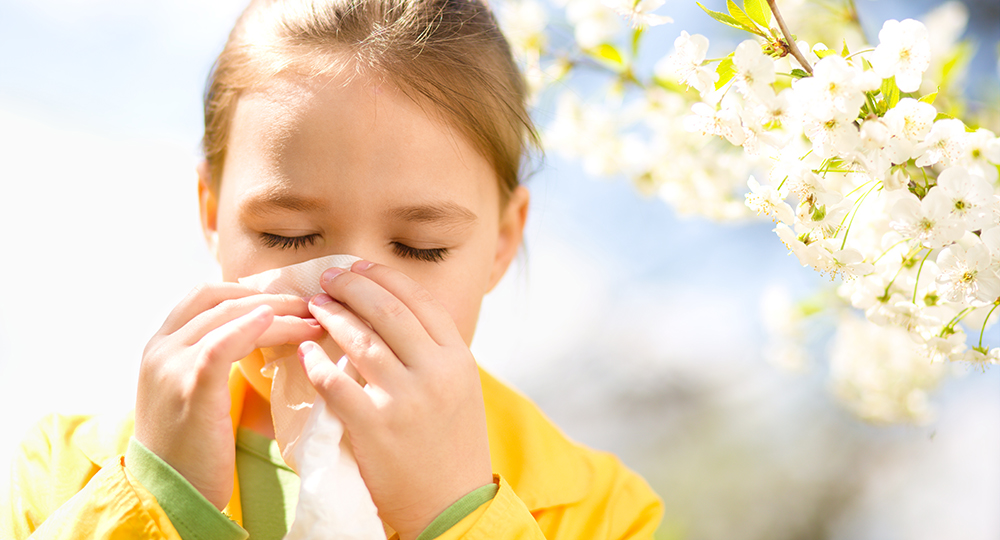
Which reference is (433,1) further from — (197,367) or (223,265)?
(197,367)

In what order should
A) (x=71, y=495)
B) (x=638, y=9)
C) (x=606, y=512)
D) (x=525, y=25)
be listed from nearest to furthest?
(x=638, y=9) < (x=71, y=495) < (x=606, y=512) < (x=525, y=25)

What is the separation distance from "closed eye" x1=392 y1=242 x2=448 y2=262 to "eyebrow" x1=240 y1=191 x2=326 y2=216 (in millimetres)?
99

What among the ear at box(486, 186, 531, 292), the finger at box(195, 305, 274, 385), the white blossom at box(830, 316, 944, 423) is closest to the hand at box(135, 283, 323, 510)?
the finger at box(195, 305, 274, 385)

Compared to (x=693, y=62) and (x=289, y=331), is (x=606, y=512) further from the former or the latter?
(x=693, y=62)

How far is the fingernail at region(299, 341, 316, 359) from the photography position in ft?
2.19

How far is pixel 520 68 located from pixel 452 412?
2.25 feet

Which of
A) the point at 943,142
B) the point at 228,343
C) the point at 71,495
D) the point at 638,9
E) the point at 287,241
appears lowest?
the point at 71,495

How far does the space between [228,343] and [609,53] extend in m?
0.69

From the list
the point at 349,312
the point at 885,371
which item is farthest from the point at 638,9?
the point at 885,371

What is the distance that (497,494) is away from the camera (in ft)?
2.24

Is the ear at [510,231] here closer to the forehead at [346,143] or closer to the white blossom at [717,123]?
the forehead at [346,143]

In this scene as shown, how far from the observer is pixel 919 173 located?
592 mm

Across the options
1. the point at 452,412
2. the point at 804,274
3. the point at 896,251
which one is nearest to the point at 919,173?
the point at 896,251

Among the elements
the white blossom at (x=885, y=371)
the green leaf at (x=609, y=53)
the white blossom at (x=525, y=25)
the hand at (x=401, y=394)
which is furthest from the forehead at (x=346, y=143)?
the white blossom at (x=885, y=371)
